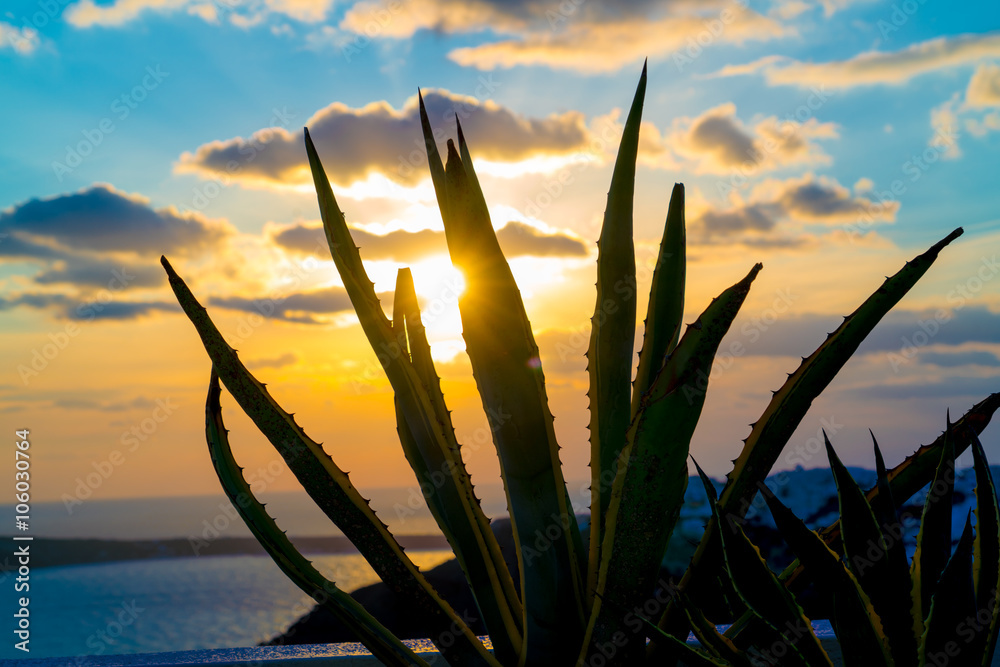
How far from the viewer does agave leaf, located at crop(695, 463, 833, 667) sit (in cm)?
97

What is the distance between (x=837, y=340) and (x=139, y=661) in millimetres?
1771

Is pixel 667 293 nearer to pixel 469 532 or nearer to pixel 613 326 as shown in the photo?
pixel 613 326

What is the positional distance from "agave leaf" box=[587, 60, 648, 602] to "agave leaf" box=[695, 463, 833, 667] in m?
0.26

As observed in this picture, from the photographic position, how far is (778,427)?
3.87ft

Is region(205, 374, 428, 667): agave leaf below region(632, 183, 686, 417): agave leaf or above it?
below

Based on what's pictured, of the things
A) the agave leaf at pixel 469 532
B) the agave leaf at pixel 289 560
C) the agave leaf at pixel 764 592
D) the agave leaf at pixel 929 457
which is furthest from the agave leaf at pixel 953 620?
the agave leaf at pixel 289 560

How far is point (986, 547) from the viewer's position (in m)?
1.05

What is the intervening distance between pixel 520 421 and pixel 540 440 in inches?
1.7

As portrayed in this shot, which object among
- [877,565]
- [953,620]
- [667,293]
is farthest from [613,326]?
[953,620]

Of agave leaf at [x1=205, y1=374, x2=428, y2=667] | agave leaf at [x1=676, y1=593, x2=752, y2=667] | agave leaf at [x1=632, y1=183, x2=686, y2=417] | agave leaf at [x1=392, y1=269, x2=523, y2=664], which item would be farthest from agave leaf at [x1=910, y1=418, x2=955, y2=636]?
agave leaf at [x1=205, y1=374, x2=428, y2=667]

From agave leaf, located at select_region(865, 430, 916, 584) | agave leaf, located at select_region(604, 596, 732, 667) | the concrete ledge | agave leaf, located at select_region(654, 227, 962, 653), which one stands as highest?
agave leaf, located at select_region(654, 227, 962, 653)

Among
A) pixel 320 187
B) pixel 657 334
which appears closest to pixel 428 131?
pixel 320 187

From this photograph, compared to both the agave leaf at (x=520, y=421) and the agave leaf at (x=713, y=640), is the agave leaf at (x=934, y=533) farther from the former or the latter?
the agave leaf at (x=520, y=421)

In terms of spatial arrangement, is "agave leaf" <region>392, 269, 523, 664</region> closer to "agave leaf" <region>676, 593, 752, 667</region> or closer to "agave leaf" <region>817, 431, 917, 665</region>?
"agave leaf" <region>676, 593, 752, 667</region>
